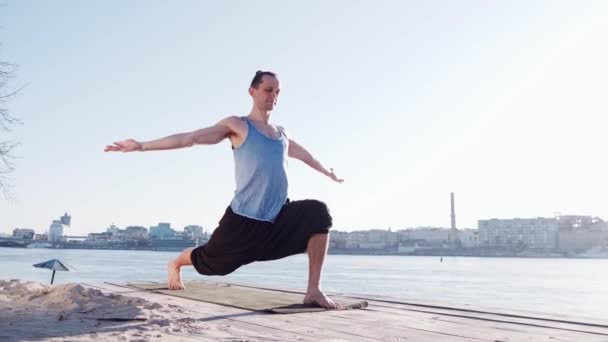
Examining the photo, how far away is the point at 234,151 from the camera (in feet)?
13.2

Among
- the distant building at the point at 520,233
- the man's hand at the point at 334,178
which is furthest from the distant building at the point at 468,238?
the man's hand at the point at 334,178

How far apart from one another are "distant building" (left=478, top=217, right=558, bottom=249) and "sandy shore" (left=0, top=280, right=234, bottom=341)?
412 feet

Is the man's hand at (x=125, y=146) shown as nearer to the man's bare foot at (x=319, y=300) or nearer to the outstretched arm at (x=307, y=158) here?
the outstretched arm at (x=307, y=158)

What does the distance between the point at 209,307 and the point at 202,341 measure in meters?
1.56

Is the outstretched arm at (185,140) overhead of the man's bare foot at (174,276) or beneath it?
overhead

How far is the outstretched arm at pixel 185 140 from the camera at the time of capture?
3.37 metres

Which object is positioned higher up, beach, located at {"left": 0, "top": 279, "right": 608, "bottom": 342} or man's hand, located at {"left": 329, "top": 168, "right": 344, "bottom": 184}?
man's hand, located at {"left": 329, "top": 168, "right": 344, "bottom": 184}

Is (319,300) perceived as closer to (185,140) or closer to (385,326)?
(385,326)

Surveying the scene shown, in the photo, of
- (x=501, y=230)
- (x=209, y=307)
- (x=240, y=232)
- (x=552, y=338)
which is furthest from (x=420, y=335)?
(x=501, y=230)

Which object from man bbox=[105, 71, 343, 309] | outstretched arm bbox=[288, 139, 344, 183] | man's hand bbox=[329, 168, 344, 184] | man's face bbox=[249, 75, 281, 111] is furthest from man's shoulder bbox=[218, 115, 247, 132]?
man's hand bbox=[329, 168, 344, 184]

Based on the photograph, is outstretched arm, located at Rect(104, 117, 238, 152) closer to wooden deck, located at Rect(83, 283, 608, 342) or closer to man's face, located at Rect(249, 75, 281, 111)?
man's face, located at Rect(249, 75, 281, 111)

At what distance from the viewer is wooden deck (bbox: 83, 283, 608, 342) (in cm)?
287

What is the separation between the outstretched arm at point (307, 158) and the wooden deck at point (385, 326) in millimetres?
1312

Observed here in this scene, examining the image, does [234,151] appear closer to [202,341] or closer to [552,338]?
[202,341]
